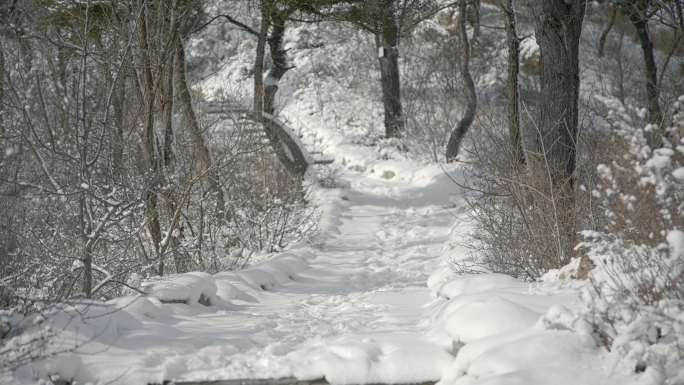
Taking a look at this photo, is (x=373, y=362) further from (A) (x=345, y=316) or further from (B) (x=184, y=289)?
(B) (x=184, y=289)

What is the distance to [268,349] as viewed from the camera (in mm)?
4180

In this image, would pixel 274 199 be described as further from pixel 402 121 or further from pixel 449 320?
pixel 402 121

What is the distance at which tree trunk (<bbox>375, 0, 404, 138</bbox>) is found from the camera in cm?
1660

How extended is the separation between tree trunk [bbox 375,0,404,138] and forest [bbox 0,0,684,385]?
3.45 m

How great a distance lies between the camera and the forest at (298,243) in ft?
10.6

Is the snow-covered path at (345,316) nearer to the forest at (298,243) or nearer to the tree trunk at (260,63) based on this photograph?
the forest at (298,243)

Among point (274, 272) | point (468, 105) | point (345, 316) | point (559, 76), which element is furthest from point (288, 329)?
point (468, 105)

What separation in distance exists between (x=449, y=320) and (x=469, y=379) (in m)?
0.84

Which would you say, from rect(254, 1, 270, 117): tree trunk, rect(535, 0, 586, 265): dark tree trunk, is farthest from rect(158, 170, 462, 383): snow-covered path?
rect(254, 1, 270, 117): tree trunk

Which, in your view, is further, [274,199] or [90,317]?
[274,199]

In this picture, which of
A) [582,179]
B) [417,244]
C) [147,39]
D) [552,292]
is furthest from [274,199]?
[552,292]

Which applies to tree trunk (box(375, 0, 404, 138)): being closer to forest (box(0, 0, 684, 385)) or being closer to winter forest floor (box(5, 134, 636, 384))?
forest (box(0, 0, 684, 385))

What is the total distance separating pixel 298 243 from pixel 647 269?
6.37 m

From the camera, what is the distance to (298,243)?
30.5 ft
